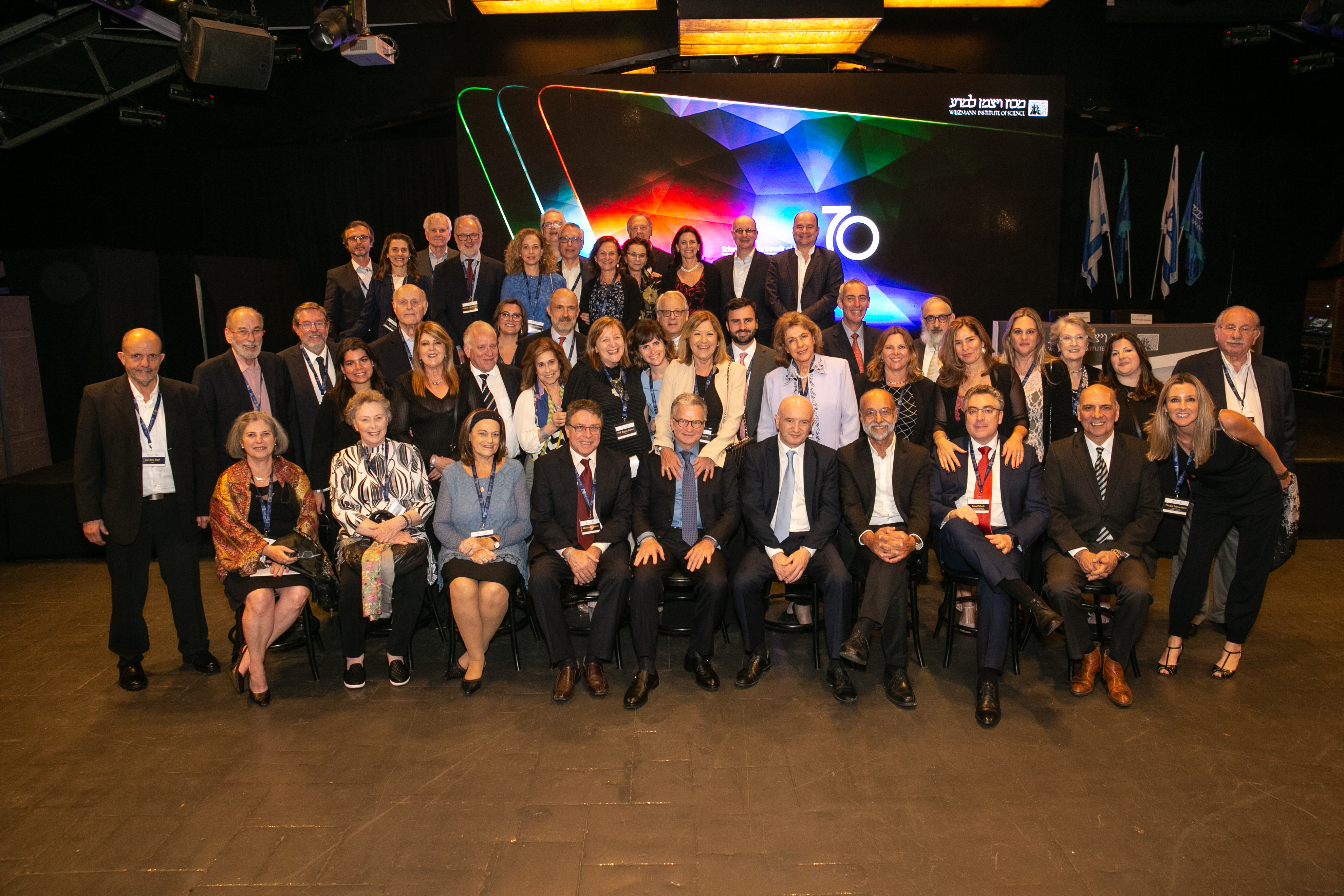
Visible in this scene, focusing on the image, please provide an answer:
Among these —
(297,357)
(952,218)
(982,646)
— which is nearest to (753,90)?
(952,218)

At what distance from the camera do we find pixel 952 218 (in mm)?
7566

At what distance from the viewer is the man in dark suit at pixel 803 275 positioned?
5.42 m

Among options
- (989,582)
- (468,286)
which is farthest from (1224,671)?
(468,286)

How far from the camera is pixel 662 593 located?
3826mm

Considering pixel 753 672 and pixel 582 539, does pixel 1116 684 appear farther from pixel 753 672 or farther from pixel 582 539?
pixel 582 539

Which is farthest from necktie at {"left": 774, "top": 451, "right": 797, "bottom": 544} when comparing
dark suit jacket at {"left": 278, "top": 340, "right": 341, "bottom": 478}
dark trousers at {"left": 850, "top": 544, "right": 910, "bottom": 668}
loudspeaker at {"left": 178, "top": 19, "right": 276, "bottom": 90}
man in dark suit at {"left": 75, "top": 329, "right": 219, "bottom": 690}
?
loudspeaker at {"left": 178, "top": 19, "right": 276, "bottom": 90}

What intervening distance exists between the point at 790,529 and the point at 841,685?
749 mm

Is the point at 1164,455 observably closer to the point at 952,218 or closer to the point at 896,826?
the point at 896,826

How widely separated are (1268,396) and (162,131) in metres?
10.8

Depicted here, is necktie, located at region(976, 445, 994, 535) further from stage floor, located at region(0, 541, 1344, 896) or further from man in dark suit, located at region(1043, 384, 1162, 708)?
stage floor, located at region(0, 541, 1344, 896)

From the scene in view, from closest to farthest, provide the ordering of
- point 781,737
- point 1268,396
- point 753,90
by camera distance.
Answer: point 781,737 < point 1268,396 < point 753,90

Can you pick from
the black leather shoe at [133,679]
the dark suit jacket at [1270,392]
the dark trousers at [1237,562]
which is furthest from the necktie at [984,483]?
the black leather shoe at [133,679]

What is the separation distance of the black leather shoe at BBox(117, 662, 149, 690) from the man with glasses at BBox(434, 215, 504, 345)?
2.51 m

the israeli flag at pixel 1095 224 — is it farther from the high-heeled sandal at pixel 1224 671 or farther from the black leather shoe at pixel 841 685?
the black leather shoe at pixel 841 685
